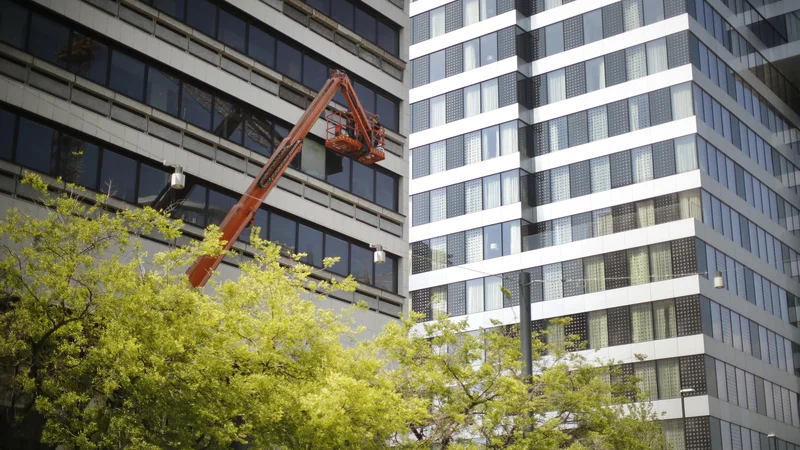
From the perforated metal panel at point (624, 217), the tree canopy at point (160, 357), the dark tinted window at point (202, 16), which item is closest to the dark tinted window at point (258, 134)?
the dark tinted window at point (202, 16)

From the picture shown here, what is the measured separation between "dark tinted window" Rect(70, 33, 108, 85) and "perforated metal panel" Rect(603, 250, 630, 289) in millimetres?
→ 35252

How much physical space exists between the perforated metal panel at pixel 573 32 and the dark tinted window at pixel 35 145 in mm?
41581

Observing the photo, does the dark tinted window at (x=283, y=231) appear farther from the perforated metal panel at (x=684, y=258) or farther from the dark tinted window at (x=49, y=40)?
the perforated metal panel at (x=684, y=258)

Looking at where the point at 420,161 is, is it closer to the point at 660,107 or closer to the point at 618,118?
the point at 618,118

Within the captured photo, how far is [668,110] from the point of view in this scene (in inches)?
2344

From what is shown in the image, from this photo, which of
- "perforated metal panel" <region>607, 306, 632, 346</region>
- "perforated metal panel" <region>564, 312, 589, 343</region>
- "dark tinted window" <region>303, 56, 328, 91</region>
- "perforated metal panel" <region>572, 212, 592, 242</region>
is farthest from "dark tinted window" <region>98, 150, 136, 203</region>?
"perforated metal panel" <region>572, 212, 592, 242</region>

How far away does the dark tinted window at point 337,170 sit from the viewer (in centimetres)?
3891

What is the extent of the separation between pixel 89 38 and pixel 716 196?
38.9 metres

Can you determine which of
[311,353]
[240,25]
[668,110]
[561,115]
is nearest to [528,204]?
[561,115]

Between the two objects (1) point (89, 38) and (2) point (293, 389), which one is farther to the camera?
(1) point (89, 38)

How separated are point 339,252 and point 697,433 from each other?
999 inches

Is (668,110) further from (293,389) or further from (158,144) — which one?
(293,389)

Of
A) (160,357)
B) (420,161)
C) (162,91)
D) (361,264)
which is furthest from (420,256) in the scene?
(160,357)

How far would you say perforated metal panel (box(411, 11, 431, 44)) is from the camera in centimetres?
7144
